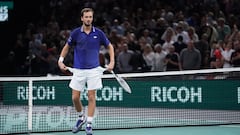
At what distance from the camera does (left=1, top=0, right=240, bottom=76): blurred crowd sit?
645 inches

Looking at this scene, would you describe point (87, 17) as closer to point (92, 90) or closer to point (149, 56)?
point (92, 90)

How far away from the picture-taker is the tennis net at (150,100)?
41.2 ft

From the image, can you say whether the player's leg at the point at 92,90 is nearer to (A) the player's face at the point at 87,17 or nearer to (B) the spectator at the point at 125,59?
(A) the player's face at the point at 87,17

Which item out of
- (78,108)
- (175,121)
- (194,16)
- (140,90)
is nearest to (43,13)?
(194,16)

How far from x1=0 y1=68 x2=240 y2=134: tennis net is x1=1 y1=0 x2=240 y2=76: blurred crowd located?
211 cm

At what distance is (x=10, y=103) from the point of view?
12906 millimetres

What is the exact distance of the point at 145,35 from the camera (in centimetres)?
1795

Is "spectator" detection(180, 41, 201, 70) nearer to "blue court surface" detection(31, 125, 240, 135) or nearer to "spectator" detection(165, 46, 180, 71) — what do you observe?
"spectator" detection(165, 46, 180, 71)

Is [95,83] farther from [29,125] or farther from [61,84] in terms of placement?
[61,84]

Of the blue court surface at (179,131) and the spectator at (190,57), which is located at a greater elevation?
the spectator at (190,57)

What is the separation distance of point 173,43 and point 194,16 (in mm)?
1879

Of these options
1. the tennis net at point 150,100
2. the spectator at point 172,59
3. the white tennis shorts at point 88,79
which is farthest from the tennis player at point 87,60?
the spectator at point 172,59

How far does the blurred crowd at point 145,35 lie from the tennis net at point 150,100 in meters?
2.11

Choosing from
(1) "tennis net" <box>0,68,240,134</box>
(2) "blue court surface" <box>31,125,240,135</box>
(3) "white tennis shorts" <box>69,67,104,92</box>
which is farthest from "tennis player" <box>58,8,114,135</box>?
(1) "tennis net" <box>0,68,240,134</box>
